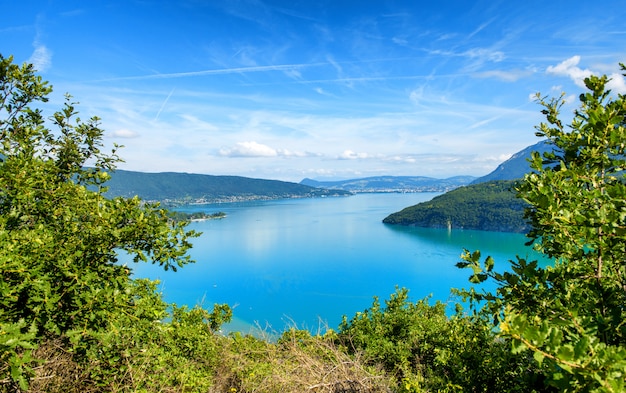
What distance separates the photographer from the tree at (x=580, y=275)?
1.28m

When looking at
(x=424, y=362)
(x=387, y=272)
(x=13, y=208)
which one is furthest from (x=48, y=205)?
(x=387, y=272)

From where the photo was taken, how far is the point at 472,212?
88.8 meters

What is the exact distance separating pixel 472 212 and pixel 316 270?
56.1 m

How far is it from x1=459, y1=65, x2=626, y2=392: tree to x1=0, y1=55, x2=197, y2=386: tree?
2.80 meters

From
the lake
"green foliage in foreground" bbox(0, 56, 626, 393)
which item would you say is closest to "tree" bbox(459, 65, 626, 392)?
"green foliage in foreground" bbox(0, 56, 626, 393)

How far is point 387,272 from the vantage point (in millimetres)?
49688

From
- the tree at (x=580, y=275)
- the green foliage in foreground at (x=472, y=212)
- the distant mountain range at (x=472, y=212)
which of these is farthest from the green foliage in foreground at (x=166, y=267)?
the distant mountain range at (x=472, y=212)

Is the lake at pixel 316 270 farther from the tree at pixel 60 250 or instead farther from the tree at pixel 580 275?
the tree at pixel 580 275

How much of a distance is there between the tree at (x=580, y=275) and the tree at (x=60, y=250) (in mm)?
2802

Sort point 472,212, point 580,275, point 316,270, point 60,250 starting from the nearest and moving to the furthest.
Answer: point 580,275 < point 60,250 < point 316,270 < point 472,212

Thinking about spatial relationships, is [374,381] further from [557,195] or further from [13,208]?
[13,208]

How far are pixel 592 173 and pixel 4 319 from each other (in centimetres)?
441

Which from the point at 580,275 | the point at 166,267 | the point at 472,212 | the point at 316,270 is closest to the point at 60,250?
the point at 166,267

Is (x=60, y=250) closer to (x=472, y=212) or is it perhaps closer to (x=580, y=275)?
(x=580, y=275)
